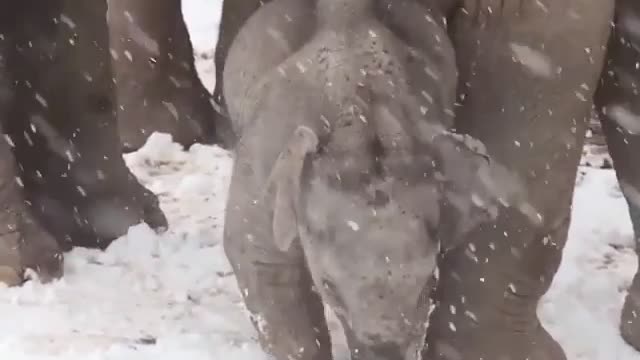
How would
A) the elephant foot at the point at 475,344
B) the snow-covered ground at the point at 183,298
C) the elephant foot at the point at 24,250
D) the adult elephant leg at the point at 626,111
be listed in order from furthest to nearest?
the elephant foot at the point at 24,250 < the snow-covered ground at the point at 183,298 < the adult elephant leg at the point at 626,111 < the elephant foot at the point at 475,344

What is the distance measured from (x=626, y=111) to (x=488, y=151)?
1.60 ft

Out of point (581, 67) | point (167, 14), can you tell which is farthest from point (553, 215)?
point (167, 14)

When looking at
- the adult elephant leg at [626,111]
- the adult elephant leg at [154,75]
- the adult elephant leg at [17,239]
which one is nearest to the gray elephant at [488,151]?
the adult elephant leg at [626,111]

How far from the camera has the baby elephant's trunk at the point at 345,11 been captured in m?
2.01

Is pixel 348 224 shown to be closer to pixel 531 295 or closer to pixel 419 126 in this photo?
pixel 419 126

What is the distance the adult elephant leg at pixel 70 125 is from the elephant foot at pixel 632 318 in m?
1.27

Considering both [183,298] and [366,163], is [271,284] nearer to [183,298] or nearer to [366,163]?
[366,163]

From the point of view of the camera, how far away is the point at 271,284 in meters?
2.26

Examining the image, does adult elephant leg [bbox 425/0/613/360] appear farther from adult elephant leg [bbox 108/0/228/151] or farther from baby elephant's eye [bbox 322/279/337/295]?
adult elephant leg [bbox 108/0/228/151]

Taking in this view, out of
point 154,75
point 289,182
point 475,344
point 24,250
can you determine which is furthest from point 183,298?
point 154,75

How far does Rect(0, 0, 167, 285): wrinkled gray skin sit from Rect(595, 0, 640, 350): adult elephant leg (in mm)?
1250

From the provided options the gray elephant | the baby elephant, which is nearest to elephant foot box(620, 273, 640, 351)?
the gray elephant

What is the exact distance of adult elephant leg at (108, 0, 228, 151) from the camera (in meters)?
3.84

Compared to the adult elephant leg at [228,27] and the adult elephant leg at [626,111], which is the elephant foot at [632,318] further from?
the adult elephant leg at [228,27]
